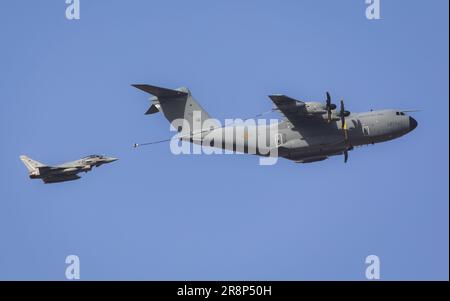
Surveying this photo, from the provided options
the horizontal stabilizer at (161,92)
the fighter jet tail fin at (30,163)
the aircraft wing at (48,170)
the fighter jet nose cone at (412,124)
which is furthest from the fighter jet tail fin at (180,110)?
the fighter jet nose cone at (412,124)

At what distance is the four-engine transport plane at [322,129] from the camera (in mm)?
35688

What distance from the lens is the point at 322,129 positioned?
3619cm

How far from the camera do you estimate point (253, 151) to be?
36.4 m

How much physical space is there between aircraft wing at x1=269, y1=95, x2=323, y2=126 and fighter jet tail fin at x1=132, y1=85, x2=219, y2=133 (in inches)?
139

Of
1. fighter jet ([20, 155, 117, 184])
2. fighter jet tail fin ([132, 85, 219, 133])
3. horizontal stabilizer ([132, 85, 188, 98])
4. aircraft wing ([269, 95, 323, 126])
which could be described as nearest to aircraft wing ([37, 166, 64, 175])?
fighter jet ([20, 155, 117, 184])

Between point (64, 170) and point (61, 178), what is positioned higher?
point (64, 170)

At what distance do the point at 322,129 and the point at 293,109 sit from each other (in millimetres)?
1599

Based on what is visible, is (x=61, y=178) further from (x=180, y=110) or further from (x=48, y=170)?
(x=180, y=110)

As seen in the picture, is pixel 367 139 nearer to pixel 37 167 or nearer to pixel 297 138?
pixel 297 138

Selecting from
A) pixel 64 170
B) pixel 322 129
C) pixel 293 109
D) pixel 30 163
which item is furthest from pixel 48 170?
pixel 322 129

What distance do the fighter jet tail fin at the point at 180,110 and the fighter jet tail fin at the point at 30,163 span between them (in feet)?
23.1

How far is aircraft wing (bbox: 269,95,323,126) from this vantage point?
34.8 m
